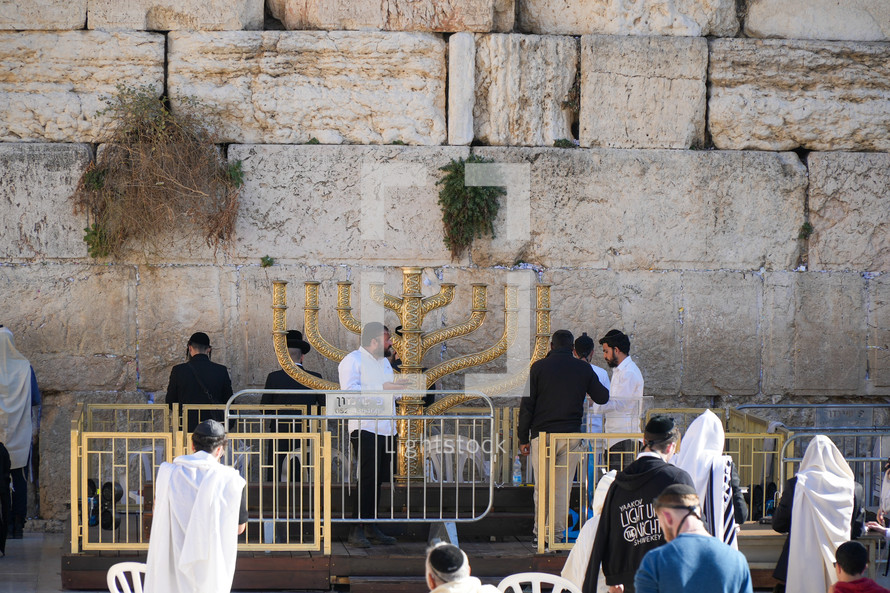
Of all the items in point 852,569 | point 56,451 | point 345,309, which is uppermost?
point 345,309

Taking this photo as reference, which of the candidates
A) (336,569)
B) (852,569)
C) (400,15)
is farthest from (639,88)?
(852,569)

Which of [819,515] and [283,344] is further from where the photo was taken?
[283,344]

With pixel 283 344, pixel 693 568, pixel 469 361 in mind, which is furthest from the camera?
pixel 469 361

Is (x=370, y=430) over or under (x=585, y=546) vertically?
over

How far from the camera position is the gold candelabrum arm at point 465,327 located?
25.4 ft

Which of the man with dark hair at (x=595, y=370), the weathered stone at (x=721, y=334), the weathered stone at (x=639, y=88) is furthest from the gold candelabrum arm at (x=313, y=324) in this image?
the weathered stone at (x=721, y=334)

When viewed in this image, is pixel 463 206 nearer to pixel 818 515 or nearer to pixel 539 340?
pixel 539 340

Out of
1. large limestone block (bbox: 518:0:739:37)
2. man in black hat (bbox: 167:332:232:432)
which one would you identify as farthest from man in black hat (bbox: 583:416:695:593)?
large limestone block (bbox: 518:0:739:37)

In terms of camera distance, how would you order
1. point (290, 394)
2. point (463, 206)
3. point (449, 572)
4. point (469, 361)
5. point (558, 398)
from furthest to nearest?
1. point (463, 206)
2. point (290, 394)
3. point (469, 361)
4. point (558, 398)
5. point (449, 572)

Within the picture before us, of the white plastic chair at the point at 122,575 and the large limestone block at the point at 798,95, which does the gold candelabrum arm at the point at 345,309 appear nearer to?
the white plastic chair at the point at 122,575

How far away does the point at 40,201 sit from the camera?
884 cm

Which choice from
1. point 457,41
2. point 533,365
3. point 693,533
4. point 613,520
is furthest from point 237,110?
point 693,533

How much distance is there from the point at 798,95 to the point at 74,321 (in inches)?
247

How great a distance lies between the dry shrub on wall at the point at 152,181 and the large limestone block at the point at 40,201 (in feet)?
0.43
